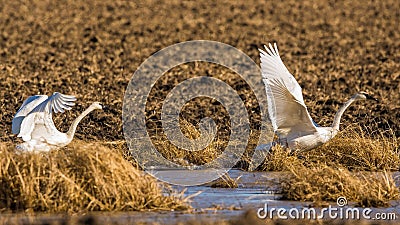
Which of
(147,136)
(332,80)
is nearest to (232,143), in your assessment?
(147,136)

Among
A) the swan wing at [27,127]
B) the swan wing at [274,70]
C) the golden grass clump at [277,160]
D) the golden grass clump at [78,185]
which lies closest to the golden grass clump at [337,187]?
the golden grass clump at [78,185]

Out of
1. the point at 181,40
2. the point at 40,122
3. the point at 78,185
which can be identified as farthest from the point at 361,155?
the point at 181,40

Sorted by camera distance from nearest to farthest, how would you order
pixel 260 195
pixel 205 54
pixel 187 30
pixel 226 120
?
1. pixel 260 195
2. pixel 226 120
3. pixel 205 54
4. pixel 187 30

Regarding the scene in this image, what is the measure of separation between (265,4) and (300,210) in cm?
3506

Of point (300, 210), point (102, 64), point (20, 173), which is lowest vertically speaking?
point (300, 210)

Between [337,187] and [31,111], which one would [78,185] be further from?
[31,111]

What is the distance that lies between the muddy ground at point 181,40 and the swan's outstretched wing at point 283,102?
2401 millimetres

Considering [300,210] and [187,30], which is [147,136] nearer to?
[300,210]

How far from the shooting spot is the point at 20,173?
28.0ft

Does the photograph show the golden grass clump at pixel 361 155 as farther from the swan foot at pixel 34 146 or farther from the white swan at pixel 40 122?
the swan foot at pixel 34 146

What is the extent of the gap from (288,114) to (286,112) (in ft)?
0.18

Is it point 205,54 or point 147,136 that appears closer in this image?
point 147,136

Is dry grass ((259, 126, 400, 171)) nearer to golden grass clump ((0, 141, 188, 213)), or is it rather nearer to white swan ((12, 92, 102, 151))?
white swan ((12, 92, 102, 151))

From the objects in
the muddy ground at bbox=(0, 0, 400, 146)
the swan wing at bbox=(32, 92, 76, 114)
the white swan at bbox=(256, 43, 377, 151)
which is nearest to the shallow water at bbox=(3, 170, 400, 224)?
the white swan at bbox=(256, 43, 377, 151)
